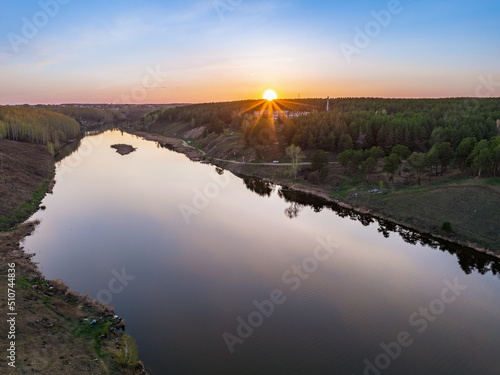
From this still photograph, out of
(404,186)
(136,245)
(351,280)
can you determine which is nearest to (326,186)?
(404,186)

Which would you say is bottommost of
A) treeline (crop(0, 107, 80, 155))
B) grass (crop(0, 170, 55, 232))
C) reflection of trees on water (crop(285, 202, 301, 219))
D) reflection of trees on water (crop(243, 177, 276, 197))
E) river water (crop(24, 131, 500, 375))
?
reflection of trees on water (crop(243, 177, 276, 197))

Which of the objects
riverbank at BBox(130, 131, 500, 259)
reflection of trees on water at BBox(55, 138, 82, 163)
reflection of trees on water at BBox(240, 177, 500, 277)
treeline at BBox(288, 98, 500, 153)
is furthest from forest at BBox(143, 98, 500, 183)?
reflection of trees on water at BBox(55, 138, 82, 163)

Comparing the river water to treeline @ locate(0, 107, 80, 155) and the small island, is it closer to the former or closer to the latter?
the small island

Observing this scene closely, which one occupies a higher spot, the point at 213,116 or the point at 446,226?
the point at 213,116

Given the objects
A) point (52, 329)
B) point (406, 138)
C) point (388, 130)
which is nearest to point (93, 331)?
point (52, 329)


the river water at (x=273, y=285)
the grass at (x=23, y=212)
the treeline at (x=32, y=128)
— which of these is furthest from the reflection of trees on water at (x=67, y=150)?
the river water at (x=273, y=285)

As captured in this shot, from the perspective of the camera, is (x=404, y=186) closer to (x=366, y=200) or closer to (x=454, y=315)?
(x=366, y=200)

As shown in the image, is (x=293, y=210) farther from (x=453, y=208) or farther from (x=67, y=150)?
(x=67, y=150)
